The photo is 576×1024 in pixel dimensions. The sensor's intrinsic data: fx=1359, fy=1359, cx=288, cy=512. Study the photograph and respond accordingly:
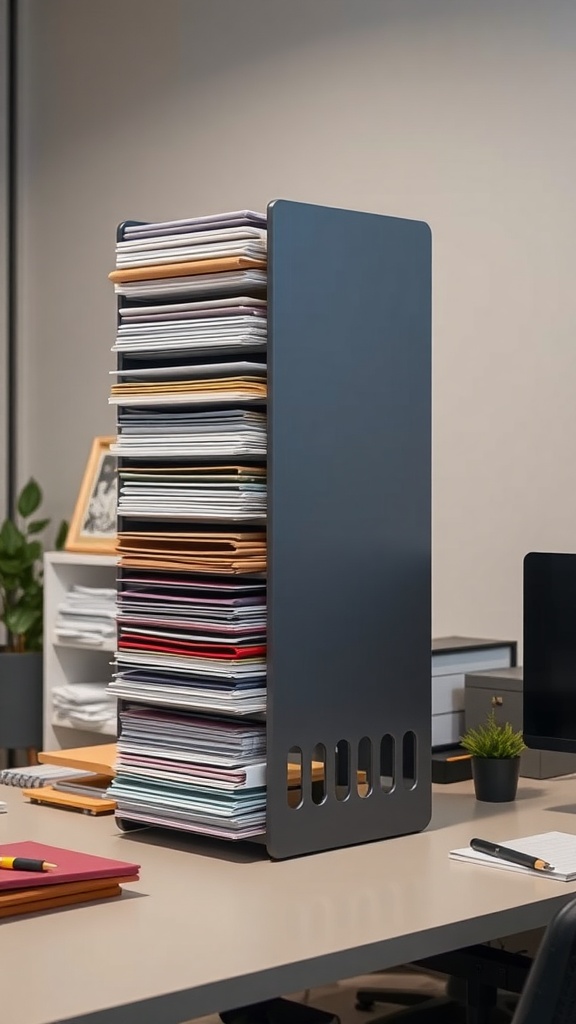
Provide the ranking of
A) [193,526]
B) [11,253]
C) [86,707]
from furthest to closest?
1. [11,253]
2. [86,707]
3. [193,526]

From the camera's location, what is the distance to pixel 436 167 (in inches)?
120

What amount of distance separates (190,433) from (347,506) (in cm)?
24

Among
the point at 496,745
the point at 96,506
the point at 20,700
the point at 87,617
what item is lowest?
the point at 20,700

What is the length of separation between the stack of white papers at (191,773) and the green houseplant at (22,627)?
6.59ft

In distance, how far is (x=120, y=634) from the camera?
1.94 metres

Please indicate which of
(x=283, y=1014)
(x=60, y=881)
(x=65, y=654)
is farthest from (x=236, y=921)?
(x=65, y=654)

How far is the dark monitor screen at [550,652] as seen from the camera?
6.98 feet

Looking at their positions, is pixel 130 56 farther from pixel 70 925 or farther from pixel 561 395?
pixel 70 925

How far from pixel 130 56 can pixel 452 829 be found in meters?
2.78

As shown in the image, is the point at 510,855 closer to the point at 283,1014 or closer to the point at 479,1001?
the point at 283,1014

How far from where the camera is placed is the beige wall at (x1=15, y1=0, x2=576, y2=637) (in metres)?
2.84

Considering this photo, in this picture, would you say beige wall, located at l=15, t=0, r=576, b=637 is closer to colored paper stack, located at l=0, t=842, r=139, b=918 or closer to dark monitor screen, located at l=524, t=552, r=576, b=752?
dark monitor screen, located at l=524, t=552, r=576, b=752

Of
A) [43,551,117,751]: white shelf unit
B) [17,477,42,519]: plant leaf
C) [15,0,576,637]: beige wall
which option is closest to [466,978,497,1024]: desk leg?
[15,0,576,637]: beige wall

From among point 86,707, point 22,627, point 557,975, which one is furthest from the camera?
point 22,627
